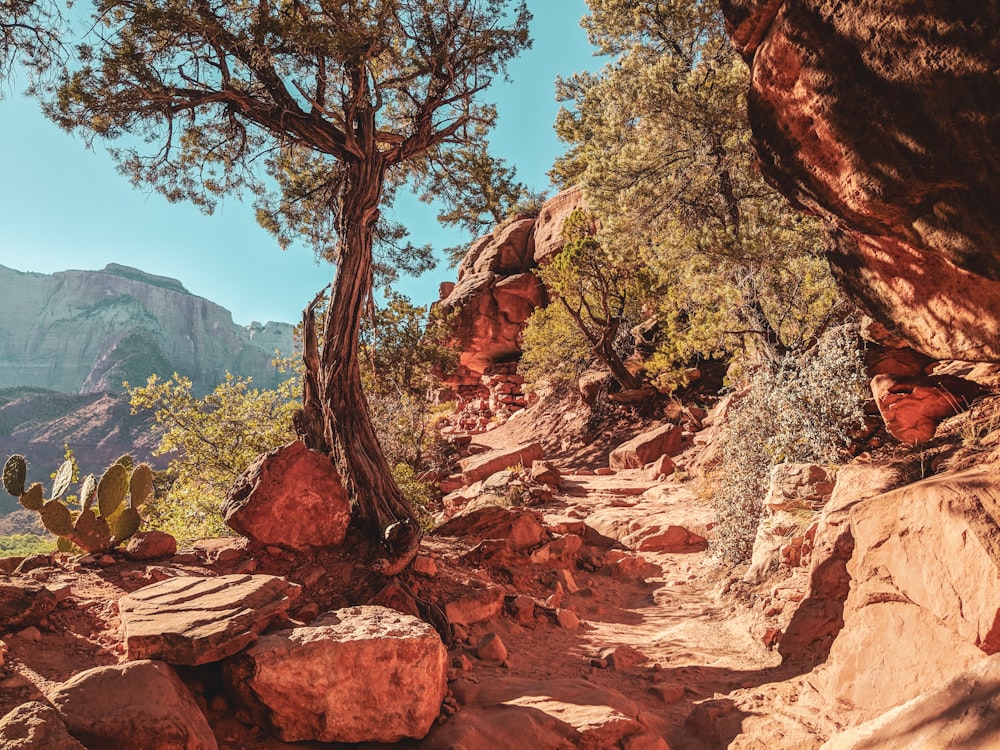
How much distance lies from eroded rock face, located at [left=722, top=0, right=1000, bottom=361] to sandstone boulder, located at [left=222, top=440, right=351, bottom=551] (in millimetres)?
4220

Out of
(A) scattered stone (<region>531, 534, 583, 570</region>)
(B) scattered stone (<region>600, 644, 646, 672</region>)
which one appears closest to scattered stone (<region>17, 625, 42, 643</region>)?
(B) scattered stone (<region>600, 644, 646, 672</region>)

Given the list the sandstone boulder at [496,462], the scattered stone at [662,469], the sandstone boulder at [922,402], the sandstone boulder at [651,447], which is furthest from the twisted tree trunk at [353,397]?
the sandstone boulder at [651,447]

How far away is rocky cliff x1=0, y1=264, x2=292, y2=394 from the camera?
334ft

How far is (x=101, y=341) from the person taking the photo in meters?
107

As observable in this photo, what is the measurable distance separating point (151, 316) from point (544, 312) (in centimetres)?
12324

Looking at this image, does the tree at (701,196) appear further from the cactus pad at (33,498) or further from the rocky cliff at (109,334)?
the rocky cliff at (109,334)

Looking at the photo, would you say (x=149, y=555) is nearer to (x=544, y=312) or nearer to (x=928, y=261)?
(x=928, y=261)

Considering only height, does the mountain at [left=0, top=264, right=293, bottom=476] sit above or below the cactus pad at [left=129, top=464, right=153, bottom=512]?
above

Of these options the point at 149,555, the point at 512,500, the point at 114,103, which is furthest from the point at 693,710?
the point at 114,103

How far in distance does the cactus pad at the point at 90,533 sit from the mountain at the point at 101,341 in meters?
83.6

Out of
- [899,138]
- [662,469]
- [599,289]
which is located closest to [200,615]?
[899,138]

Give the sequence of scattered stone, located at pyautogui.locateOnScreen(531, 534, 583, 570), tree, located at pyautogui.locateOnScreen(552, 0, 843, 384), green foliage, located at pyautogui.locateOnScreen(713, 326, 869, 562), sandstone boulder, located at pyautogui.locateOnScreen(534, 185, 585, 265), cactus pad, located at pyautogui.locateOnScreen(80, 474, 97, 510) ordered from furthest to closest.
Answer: sandstone boulder, located at pyautogui.locateOnScreen(534, 185, 585, 265), tree, located at pyautogui.locateOnScreen(552, 0, 843, 384), scattered stone, located at pyautogui.locateOnScreen(531, 534, 583, 570), green foliage, located at pyautogui.locateOnScreen(713, 326, 869, 562), cactus pad, located at pyautogui.locateOnScreen(80, 474, 97, 510)

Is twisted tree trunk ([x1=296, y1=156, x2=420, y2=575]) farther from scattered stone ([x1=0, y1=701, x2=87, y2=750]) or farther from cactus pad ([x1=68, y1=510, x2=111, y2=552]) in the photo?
scattered stone ([x1=0, y1=701, x2=87, y2=750])

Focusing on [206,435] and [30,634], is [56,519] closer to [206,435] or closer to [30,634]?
[30,634]
